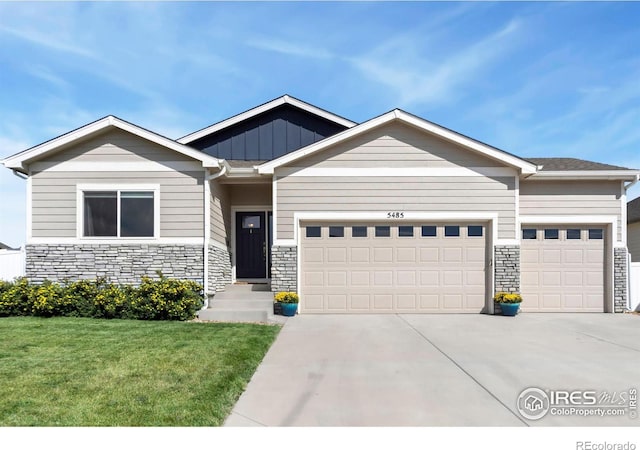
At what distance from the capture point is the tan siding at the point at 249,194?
12.4 m

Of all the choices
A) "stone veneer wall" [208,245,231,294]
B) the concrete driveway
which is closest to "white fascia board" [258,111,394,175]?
"stone veneer wall" [208,245,231,294]

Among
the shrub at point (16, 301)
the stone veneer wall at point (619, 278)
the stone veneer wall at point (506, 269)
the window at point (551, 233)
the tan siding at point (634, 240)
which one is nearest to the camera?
the shrub at point (16, 301)

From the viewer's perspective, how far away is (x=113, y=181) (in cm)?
1039

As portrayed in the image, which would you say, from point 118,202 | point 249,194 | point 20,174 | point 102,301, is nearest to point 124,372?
point 102,301

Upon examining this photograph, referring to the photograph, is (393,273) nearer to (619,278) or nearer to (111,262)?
(619,278)

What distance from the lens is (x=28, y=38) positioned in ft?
30.4

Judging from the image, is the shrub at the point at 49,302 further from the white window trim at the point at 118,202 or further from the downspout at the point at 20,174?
the downspout at the point at 20,174

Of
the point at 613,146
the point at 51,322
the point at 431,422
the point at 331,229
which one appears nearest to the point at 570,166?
the point at 613,146

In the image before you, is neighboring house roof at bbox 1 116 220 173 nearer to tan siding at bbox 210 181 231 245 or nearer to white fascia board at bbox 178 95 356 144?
tan siding at bbox 210 181 231 245

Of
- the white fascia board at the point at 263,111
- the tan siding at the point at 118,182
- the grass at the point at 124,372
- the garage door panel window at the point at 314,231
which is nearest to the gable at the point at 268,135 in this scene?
the white fascia board at the point at 263,111

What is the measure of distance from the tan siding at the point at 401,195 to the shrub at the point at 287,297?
1.98 metres

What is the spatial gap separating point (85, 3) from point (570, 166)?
12445 millimetres

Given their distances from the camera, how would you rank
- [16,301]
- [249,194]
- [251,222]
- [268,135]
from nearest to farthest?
[16,301], [249,194], [251,222], [268,135]

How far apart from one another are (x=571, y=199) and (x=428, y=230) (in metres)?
4.07
